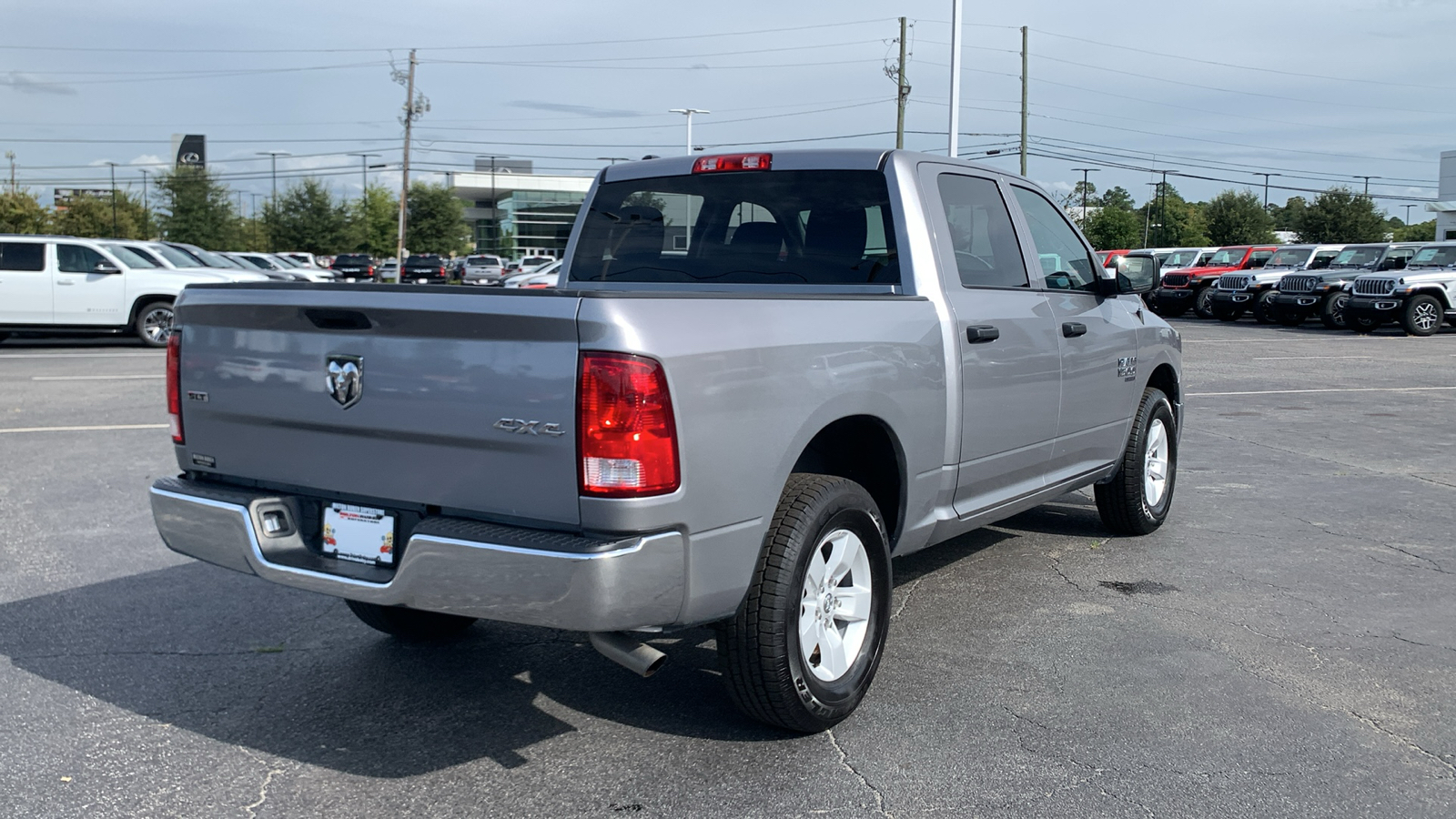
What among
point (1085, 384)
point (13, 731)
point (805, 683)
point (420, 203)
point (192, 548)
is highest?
point (420, 203)

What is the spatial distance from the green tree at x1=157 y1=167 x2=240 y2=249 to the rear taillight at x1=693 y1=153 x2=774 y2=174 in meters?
76.2

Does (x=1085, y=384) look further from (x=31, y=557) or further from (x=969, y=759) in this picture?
(x=31, y=557)

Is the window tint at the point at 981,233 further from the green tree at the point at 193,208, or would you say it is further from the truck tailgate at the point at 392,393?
the green tree at the point at 193,208

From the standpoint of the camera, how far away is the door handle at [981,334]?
4500 mm

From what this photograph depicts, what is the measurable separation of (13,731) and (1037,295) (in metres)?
4.08

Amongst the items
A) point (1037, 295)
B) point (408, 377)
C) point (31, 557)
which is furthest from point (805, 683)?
point (31, 557)

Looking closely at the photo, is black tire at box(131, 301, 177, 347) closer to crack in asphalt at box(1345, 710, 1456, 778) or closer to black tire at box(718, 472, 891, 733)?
black tire at box(718, 472, 891, 733)

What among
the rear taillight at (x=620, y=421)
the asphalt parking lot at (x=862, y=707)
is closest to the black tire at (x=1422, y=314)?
the asphalt parking lot at (x=862, y=707)

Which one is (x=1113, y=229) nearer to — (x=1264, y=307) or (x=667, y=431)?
(x=1264, y=307)

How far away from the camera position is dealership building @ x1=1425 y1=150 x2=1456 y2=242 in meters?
65.1

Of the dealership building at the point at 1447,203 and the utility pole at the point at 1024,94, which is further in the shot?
the dealership building at the point at 1447,203

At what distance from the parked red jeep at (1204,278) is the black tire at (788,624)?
3099 cm

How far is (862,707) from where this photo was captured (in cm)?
403

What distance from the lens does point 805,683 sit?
3.62 metres
